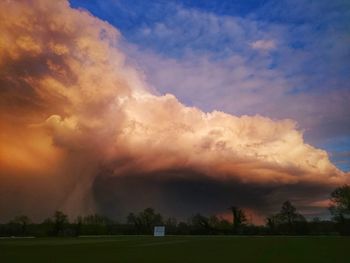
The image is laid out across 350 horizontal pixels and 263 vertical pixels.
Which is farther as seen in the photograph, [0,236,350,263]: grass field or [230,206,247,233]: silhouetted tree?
[230,206,247,233]: silhouetted tree

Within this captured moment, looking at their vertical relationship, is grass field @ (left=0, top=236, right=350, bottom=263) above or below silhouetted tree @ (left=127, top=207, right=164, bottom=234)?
below

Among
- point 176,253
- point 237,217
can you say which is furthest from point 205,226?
point 176,253

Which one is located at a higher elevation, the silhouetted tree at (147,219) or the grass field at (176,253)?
the silhouetted tree at (147,219)

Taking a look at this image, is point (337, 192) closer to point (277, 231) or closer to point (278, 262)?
point (277, 231)

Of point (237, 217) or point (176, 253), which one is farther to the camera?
point (237, 217)

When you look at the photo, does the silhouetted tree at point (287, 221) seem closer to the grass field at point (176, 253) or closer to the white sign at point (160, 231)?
the white sign at point (160, 231)

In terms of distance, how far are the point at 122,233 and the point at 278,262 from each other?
5034 inches

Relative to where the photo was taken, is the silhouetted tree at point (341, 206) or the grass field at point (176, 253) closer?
the grass field at point (176, 253)

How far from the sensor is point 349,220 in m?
141

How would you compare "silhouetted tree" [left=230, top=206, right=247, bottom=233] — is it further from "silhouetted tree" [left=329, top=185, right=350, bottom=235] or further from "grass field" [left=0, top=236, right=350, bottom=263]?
"grass field" [left=0, top=236, right=350, bottom=263]

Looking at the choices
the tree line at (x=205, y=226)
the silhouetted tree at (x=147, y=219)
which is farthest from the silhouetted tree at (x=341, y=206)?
the silhouetted tree at (x=147, y=219)

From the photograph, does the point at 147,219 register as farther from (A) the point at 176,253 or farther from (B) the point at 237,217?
(A) the point at 176,253

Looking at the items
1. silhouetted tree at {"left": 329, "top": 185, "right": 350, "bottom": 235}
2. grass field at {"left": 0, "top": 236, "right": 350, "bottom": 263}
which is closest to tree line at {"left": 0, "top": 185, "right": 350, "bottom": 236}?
silhouetted tree at {"left": 329, "top": 185, "right": 350, "bottom": 235}

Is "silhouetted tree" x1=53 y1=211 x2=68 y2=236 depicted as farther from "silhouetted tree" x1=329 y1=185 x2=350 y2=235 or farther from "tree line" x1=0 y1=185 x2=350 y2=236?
"silhouetted tree" x1=329 y1=185 x2=350 y2=235
